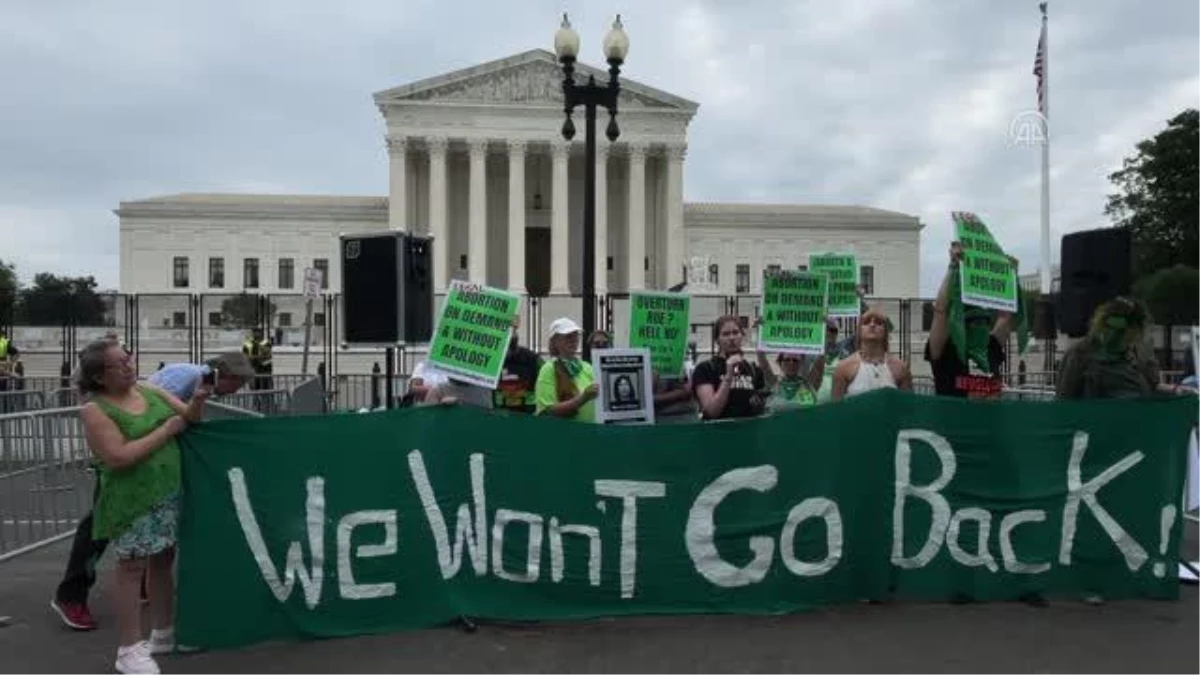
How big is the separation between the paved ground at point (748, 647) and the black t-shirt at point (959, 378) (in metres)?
1.53

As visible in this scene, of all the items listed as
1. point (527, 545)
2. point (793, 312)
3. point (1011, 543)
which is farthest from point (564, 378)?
point (1011, 543)

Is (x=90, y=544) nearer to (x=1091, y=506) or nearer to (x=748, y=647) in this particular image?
(x=748, y=647)

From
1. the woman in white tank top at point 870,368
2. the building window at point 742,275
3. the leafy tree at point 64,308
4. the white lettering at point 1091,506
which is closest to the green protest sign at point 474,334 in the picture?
the woman in white tank top at point 870,368

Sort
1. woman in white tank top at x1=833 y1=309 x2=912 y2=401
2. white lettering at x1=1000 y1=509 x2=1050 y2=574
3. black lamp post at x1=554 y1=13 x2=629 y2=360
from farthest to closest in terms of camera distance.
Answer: black lamp post at x1=554 y1=13 x2=629 y2=360 → woman in white tank top at x1=833 y1=309 x2=912 y2=401 → white lettering at x1=1000 y1=509 x2=1050 y2=574

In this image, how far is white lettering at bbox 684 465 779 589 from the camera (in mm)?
6391

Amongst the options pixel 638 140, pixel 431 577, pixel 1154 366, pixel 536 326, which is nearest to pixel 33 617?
pixel 431 577

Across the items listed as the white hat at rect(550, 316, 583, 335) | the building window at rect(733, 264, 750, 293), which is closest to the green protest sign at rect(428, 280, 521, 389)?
the white hat at rect(550, 316, 583, 335)

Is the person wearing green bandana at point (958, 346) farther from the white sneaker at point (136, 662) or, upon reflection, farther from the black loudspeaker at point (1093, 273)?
the white sneaker at point (136, 662)

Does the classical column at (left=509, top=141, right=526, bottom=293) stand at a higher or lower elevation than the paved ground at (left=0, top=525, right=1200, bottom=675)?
higher

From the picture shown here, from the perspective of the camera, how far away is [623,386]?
307 inches

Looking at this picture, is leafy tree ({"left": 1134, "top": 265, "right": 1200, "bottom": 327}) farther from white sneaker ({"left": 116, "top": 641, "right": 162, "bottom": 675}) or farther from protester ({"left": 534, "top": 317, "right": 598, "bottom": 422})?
white sneaker ({"left": 116, "top": 641, "right": 162, "bottom": 675})

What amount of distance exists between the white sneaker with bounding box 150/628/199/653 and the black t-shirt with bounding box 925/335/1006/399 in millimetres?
4916

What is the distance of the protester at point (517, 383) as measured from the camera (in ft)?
31.0

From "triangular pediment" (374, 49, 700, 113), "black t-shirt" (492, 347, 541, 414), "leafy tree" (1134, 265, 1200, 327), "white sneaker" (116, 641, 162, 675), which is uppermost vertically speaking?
"triangular pediment" (374, 49, 700, 113)
